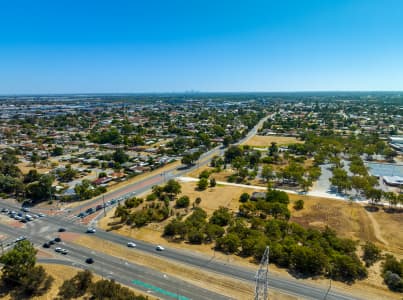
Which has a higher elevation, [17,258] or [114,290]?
[17,258]

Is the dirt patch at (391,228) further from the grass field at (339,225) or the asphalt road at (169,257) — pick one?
the asphalt road at (169,257)

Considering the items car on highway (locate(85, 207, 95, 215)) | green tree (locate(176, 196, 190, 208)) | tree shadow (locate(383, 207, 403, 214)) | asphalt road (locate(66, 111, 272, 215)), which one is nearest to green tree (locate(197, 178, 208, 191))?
green tree (locate(176, 196, 190, 208))

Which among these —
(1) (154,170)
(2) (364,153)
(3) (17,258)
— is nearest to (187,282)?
(3) (17,258)

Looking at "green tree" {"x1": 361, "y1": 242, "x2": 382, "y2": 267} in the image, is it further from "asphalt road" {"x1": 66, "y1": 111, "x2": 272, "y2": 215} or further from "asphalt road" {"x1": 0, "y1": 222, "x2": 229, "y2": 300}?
"asphalt road" {"x1": 66, "y1": 111, "x2": 272, "y2": 215}

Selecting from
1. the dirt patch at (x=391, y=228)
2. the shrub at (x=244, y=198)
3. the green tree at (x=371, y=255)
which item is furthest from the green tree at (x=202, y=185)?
the green tree at (x=371, y=255)

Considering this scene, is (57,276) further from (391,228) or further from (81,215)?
(391,228)

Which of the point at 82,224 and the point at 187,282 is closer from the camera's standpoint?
the point at 187,282

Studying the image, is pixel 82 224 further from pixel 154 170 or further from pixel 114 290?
pixel 154 170

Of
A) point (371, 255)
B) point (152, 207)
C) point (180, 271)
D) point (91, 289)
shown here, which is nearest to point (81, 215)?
point (152, 207)
